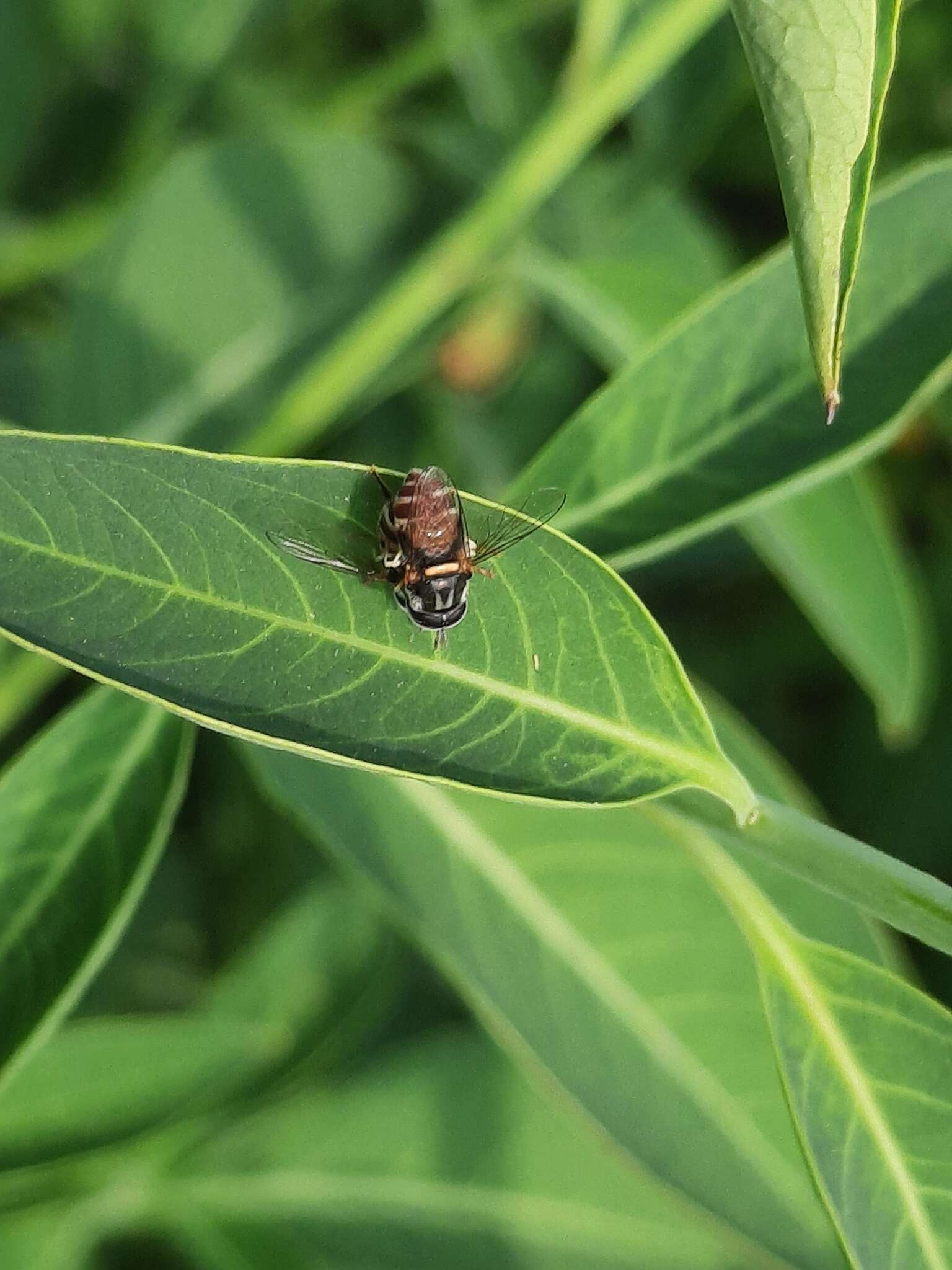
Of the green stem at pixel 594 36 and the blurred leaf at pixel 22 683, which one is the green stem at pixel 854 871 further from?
the green stem at pixel 594 36

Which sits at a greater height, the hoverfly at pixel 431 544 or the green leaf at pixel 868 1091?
the hoverfly at pixel 431 544

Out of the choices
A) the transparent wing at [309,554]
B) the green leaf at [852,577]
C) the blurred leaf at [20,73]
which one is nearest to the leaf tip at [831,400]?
the transparent wing at [309,554]

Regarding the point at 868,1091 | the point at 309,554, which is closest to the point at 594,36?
the point at 309,554

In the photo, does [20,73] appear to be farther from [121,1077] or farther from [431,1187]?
[431,1187]

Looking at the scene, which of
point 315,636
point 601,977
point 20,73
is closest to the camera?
point 315,636

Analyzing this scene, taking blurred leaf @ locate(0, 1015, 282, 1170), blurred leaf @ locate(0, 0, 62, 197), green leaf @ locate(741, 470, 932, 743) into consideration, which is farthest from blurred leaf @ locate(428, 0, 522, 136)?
blurred leaf @ locate(0, 1015, 282, 1170)

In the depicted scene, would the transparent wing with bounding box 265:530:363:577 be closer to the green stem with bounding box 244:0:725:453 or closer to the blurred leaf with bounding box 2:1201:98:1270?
the green stem with bounding box 244:0:725:453

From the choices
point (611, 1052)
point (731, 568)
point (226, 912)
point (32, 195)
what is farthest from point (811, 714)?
point (32, 195)
